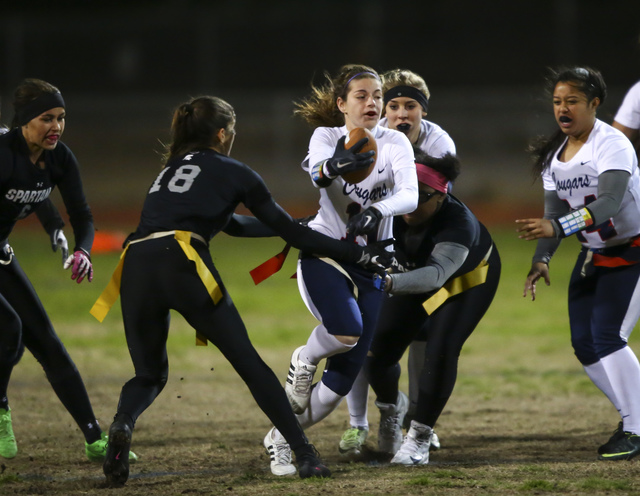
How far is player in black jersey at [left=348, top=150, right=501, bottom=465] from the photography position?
16.1 ft

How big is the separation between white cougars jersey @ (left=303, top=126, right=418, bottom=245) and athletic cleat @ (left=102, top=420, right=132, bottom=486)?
1.51 metres

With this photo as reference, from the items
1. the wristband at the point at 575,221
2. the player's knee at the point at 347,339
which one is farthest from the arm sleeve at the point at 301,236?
the wristband at the point at 575,221

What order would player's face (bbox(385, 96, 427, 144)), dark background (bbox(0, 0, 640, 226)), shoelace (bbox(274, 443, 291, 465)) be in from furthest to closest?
dark background (bbox(0, 0, 640, 226)), player's face (bbox(385, 96, 427, 144)), shoelace (bbox(274, 443, 291, 465))

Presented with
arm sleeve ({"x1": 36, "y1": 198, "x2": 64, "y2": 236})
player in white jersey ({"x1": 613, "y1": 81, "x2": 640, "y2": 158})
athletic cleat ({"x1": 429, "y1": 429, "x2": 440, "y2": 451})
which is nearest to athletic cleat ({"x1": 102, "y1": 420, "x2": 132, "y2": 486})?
arm sleeve ({"x1": 36, "y1": 198, "x2": 64, "y2": 236})

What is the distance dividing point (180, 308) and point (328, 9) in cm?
2554

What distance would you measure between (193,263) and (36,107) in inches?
56.5

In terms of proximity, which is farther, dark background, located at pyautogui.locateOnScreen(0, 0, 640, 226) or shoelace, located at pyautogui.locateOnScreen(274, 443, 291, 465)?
dark background, located at pyautogui.locateOnScreen(0, 0, 640, 226)

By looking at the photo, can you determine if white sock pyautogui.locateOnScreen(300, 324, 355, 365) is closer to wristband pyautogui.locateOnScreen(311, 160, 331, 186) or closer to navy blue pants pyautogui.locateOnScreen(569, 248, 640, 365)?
wristband pyautogui.locateOnScreen(311, 160, 331, 186)

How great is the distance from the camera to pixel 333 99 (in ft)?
16.6

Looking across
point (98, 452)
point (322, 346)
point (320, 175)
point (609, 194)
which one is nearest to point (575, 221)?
point (609, 194)

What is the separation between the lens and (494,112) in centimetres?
2286

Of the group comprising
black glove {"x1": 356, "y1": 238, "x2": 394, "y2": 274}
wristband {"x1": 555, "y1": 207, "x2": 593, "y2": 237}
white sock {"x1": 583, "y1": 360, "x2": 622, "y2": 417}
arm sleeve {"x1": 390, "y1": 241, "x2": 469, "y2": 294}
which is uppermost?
wristband {"x1": 555, "y1": 207, "x2": 593, "y2": 237}

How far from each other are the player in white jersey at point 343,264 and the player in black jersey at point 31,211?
120 cm

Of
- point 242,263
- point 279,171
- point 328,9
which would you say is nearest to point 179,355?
point 242,263
